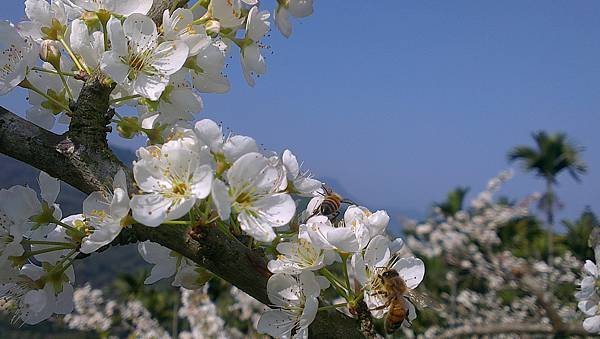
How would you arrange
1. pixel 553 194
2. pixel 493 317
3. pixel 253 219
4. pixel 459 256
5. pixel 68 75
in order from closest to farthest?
pixel 253 219
pixel 68 75
pixel 459 256
pixel 493 317
pixel 553 194

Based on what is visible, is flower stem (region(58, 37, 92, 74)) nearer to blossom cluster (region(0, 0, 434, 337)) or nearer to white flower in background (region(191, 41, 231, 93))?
blossom cluster (region(0, 0, 434, 337))

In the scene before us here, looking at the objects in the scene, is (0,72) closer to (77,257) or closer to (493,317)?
(77,257)

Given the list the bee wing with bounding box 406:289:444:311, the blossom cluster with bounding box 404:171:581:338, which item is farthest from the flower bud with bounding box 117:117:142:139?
the blossom cluster with bounding box 404:171:581:338

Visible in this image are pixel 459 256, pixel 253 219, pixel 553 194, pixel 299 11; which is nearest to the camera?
pixel 253 219

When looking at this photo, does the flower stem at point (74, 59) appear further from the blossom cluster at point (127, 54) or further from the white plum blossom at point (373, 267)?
the white plum blossom at point (373, 267)

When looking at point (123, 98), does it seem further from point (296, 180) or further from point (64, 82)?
point (296, 180)

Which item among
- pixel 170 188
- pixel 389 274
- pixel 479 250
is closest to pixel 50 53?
pixel 170 188

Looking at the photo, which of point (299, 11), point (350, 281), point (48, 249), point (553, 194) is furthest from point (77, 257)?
point (553, 194)
